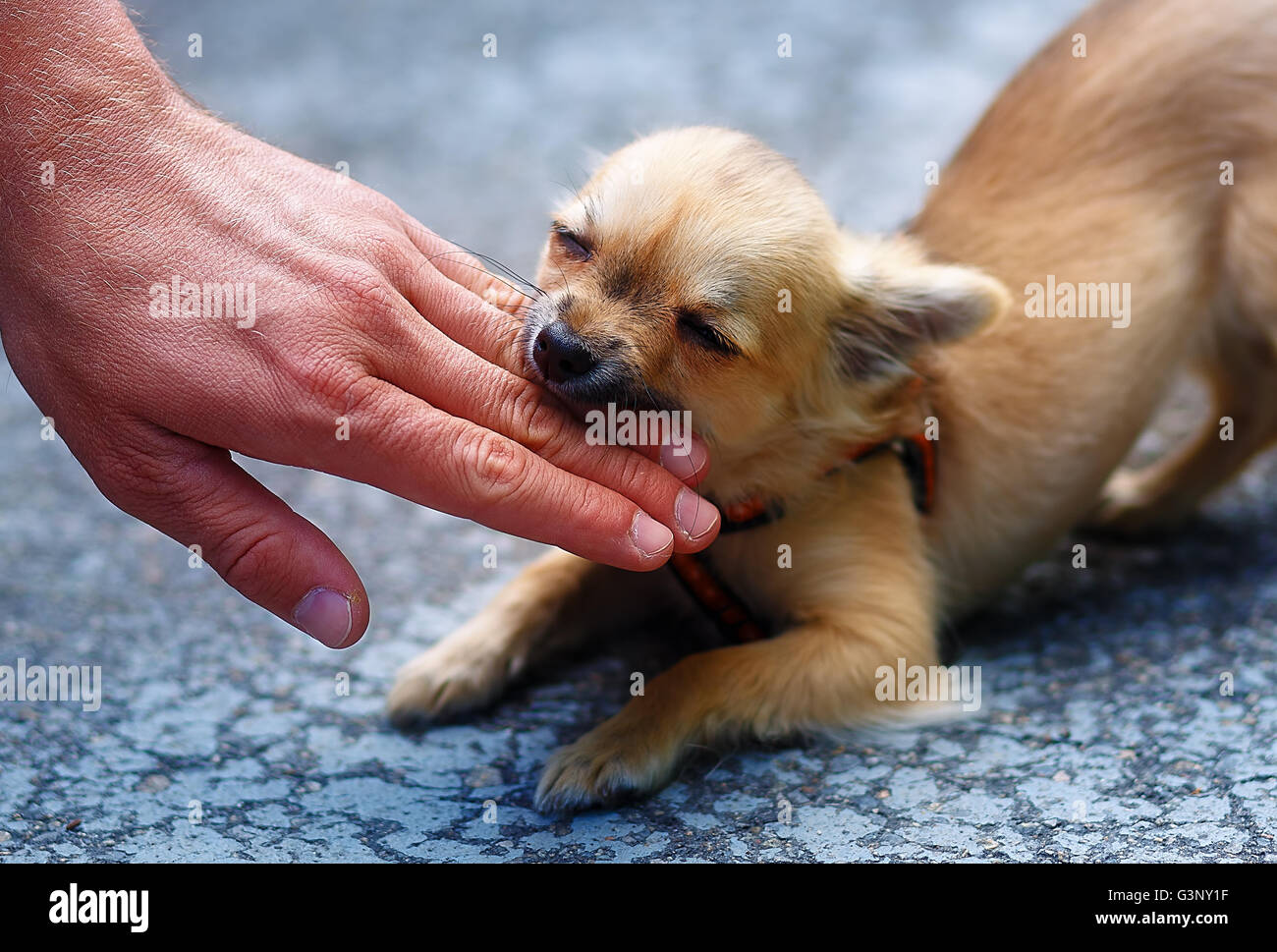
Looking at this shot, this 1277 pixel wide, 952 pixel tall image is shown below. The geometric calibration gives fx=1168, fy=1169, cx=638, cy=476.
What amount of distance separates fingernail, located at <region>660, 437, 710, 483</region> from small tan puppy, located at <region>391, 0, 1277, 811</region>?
121 millimetres

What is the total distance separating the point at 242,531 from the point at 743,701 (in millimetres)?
1287

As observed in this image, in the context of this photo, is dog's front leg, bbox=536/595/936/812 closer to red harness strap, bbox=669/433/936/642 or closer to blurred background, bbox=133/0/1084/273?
red harness strap, bbox=669/433/936/642

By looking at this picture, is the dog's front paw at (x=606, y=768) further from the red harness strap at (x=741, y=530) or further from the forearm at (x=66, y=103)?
the forearm at (x=66, y=103)

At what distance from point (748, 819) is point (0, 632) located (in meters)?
2.28

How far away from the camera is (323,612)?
7.96ft

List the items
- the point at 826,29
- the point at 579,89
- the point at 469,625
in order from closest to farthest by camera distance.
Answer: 1. the point at 469,625
2. the point at 579,89
3. the point at 826,29

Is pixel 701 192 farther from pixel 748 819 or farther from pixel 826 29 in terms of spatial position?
pixel 826 29

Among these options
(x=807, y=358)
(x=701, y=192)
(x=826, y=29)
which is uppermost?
(x=826, y=29)

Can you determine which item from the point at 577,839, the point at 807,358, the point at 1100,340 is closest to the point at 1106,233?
the point at 1100,340

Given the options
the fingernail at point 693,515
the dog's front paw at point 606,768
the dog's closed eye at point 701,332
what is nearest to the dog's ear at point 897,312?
the dog's closed eye at point 701,332

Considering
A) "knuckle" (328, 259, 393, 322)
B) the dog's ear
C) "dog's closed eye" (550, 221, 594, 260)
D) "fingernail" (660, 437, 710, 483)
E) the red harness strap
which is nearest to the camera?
"knuckle" (328, 259, 393, 322)

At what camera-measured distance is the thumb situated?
7.73 feet

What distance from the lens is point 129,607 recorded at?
367 cm

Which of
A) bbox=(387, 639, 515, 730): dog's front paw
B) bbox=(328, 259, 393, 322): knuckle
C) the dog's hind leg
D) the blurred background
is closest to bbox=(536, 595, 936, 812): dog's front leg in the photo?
bbox=(387, 639, 515, 730): dog's front paw
